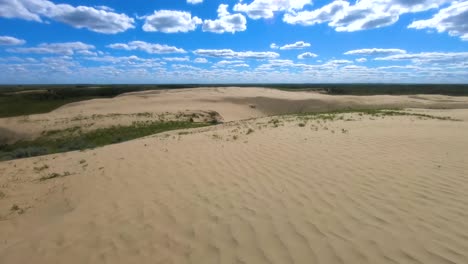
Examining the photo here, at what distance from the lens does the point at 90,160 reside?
9.16 metres

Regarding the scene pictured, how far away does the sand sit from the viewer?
363cm

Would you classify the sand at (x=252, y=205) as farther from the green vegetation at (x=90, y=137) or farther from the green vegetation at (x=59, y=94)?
the green vegetation at (x=59, y=94)

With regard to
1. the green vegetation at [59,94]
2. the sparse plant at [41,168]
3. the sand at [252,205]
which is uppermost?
the sand at [252,205]

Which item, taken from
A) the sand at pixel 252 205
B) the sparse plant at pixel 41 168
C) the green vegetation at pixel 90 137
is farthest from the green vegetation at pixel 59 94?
the sand at pixel 252 205

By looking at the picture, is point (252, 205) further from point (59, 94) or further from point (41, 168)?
point (59, 94)

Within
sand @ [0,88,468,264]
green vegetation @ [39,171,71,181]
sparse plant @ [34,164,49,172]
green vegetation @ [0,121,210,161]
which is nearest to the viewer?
sand @ [0,88,468,264]

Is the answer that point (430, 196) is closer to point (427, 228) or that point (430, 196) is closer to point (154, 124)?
point (427, 228)

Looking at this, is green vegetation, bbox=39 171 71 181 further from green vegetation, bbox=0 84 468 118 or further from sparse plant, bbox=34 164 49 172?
green vegetation, bbox=0 84 468 118

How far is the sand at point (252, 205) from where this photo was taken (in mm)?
3631

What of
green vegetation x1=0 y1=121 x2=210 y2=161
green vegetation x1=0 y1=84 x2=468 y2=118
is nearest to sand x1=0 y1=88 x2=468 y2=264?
green vegetation x1=0 y1=121 x2=210 y2=161

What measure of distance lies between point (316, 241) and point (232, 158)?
4.33 metres

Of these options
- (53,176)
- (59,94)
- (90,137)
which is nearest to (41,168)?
(53,176)

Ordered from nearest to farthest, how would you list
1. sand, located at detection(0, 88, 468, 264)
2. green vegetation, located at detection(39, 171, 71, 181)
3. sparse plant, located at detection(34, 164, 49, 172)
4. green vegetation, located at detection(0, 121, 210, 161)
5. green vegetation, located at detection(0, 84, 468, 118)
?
1. sand, located at detection(0, 88, 468, 264)
2. green vegetation, located at detection(39, 171, 71, 181)
3. sparse plant, located at detection(34, 164, 49, 172)
4. green vegetation, located at detection(0, 121, 210, 161)
5. green vegetation, located at detection(0, 84, 468, 118)

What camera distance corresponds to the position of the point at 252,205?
4.78 m
